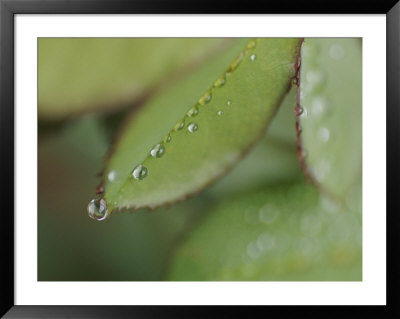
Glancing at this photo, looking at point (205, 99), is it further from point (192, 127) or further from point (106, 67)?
point (106, 67)

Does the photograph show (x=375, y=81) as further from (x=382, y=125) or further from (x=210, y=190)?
(x=210, y=190)

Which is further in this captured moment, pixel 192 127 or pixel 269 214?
pixel 269 214

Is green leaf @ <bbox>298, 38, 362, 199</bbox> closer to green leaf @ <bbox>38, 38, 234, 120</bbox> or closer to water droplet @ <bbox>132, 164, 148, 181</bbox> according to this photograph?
green leaf @ <bbox>38, 38, 234, 120</bbox>

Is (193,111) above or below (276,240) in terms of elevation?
above

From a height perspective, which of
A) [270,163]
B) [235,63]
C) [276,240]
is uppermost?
[235,63]

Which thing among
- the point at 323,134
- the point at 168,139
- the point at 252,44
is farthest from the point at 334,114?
the point at 168,139

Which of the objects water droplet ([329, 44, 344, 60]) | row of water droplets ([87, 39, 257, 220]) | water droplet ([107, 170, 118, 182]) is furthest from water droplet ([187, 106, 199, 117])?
water droplet ([329, 44, 344, 60])

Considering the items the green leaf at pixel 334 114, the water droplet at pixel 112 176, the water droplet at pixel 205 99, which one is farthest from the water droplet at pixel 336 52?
the water droplet at pixel 112 176
